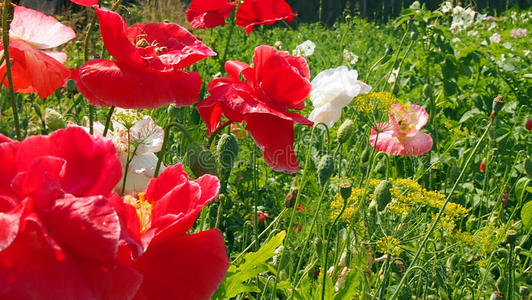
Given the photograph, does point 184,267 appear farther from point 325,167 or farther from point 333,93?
point 333,93

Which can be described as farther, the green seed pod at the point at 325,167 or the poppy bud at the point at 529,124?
the poppy bud at the point at 529,124

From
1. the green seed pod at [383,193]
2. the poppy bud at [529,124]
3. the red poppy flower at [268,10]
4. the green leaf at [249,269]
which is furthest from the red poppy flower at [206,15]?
the poppy bud at [529,124]

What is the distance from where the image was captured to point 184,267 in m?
0.60

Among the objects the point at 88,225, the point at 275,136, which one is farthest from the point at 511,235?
the point at 88,225

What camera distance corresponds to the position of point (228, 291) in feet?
3.58

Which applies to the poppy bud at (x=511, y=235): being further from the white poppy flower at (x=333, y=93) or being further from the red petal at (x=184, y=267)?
the red petal at (x=184, y=267)

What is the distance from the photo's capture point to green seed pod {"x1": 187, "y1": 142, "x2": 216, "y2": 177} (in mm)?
875

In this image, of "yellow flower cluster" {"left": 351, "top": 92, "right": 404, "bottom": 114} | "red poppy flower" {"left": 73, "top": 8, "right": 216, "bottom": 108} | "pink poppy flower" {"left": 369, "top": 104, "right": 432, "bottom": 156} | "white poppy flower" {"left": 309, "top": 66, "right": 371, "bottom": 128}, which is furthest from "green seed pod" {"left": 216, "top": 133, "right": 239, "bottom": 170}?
"pink poppy flower" {"left": 369, "top": 104, "right": 432, "bottom": 156}

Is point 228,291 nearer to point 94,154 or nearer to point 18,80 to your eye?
point 18,80

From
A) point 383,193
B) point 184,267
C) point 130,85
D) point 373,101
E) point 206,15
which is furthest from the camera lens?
point 373,101

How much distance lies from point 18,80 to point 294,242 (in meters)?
1.23

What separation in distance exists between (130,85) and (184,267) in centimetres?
28

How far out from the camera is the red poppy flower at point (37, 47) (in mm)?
820

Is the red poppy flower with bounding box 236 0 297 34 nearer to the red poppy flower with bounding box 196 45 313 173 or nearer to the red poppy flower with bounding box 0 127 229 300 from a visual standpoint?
the red poppy flower with bounding box 196 45 313 173
